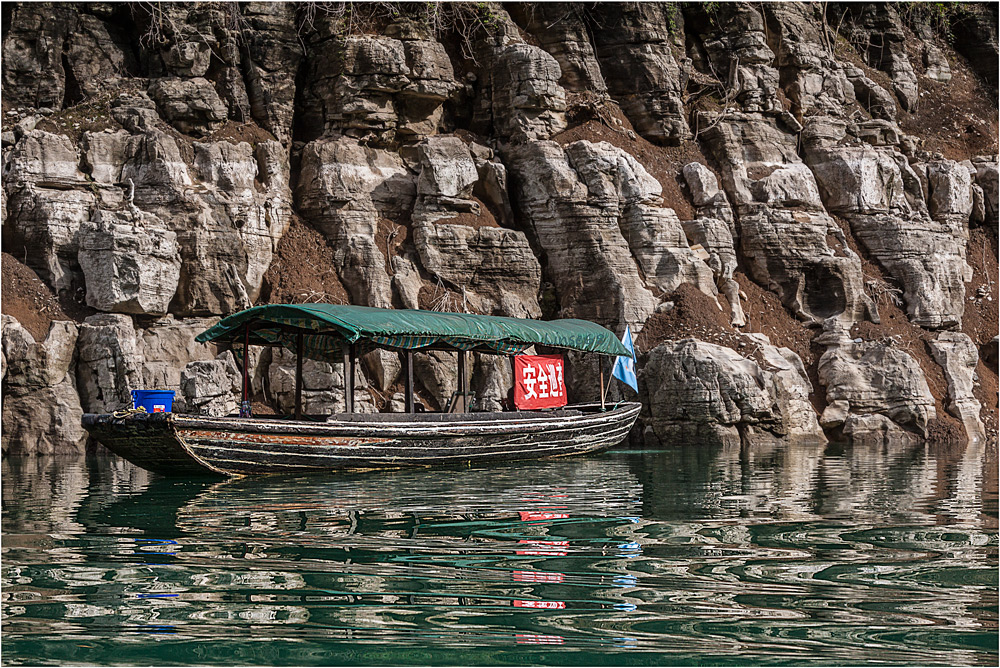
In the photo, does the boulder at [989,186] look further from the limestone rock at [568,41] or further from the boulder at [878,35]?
the limestone rock at [568,41]

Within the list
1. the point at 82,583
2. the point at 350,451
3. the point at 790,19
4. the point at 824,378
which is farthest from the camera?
the point at 790,19

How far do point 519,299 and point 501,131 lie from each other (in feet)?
20.1

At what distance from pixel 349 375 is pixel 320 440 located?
66.2 inches

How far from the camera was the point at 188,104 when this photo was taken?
2808 cm

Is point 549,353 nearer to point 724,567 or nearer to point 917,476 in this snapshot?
point 917,476

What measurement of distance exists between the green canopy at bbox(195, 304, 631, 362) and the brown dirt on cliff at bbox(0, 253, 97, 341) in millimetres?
6666

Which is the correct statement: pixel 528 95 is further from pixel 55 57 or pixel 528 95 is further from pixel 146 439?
pixel 146 439

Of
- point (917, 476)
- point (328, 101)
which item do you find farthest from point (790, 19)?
point (917, 476)

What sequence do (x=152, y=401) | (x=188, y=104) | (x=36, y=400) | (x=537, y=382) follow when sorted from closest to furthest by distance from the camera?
(x=152, y=401) < (x=537, y=382) < (x=36, y=400) < (x=188, y=104)

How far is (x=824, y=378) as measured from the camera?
2686 centimetres

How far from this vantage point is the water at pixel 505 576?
17.5ft

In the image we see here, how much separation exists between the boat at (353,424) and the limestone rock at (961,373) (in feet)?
33.1

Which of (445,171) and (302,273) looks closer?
(302,273)

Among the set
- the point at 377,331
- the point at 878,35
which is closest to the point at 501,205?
the point at 377,331
